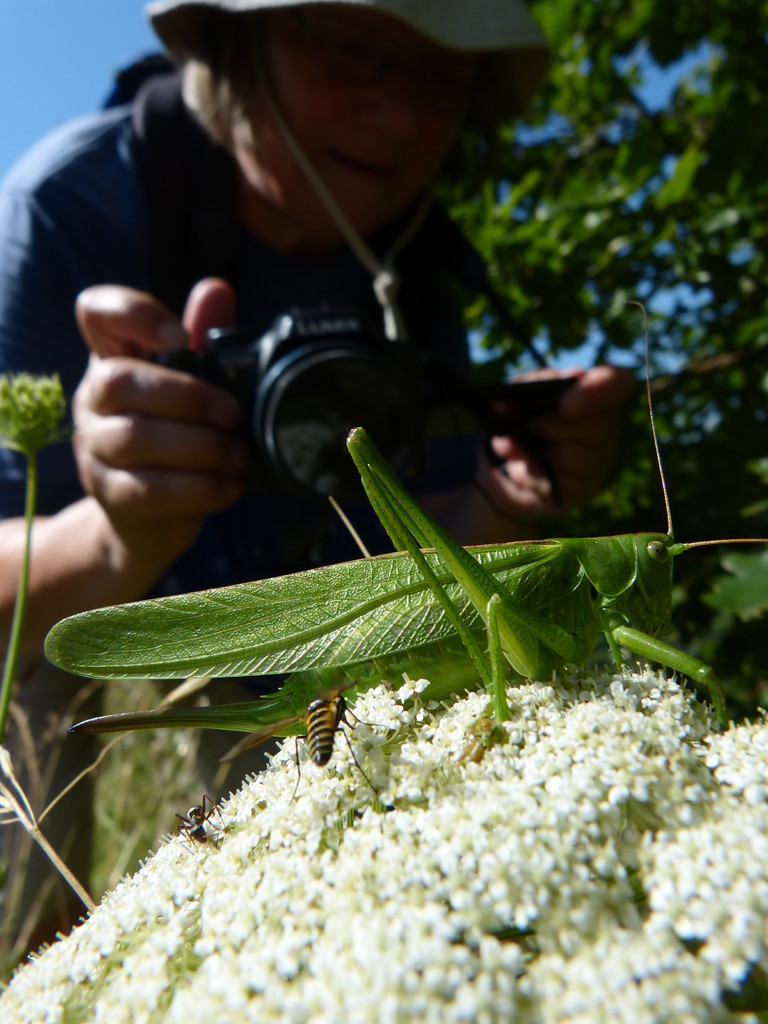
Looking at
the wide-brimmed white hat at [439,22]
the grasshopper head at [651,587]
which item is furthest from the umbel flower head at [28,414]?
→ the wide-brimmed white hat at [439,22]

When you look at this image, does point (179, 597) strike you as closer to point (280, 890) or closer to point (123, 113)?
point (280, 890)

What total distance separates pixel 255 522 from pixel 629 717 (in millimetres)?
1101

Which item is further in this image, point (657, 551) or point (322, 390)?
point (322, 390)

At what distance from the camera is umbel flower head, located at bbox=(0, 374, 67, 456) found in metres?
0.74

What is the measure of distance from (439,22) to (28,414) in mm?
1212

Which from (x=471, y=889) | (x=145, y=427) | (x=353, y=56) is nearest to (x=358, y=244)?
(x=353, y=56)

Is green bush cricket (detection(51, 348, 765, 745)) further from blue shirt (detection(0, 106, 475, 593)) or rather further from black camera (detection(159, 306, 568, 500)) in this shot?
blue shirt (detection(0, 106, 475, 593))

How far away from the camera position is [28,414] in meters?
0.75

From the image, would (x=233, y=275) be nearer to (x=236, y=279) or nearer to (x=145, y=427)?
(x=236, y=279)

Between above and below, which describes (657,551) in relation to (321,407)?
below

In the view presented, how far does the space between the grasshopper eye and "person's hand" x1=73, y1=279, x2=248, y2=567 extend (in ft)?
2.19

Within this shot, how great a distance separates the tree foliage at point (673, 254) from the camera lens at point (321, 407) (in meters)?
0.66

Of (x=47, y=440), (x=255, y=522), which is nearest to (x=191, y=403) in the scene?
(x=47, y=440)

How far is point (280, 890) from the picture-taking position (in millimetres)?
396
